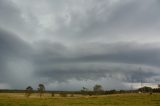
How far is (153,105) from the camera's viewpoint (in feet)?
320

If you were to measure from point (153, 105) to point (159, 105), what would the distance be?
222cm

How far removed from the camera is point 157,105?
97.6 metres

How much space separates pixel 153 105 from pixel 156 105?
39.1 inches

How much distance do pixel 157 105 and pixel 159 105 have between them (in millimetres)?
834

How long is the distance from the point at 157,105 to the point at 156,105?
639 mm

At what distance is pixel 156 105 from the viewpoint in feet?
319

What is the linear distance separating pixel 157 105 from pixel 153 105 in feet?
4.61
